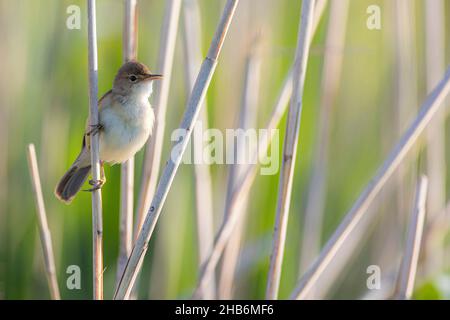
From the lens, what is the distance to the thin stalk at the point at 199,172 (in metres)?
3.12

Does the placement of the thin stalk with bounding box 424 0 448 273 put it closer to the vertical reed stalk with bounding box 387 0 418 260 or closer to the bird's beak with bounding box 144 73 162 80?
the vertical reed stalk with bounding box 387 0 418 260

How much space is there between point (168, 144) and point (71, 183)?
33.3 inches

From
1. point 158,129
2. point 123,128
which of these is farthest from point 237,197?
point 123,128

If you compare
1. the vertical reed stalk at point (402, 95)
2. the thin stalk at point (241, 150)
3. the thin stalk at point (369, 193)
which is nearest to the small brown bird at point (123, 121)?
the thin stalk at point (241, 150)

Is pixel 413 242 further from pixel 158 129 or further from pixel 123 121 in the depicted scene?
pixel 123 121

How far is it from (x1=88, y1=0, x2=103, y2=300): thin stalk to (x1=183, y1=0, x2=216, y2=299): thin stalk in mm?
765

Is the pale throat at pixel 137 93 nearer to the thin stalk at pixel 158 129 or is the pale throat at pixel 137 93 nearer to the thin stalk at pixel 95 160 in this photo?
the thin stalk at pixel 158 129

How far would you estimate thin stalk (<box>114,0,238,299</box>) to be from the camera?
2.19 meters

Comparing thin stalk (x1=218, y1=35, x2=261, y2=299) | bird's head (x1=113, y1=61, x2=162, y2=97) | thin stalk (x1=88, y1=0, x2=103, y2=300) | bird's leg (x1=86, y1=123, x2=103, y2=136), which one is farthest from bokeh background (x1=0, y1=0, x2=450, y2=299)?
thin stalk (x1=88, y1=0, x2=103, y2=300)

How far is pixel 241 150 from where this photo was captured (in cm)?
327
